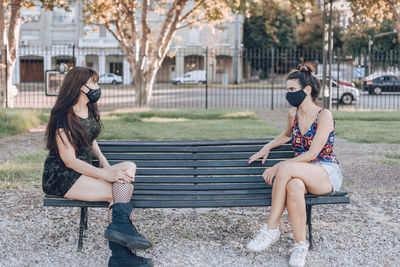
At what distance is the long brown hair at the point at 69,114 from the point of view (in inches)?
156

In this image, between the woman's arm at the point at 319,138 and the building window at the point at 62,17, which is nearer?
the woman's arm at the point at 319,138

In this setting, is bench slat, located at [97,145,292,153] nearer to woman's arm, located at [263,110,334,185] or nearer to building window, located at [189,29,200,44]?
woman's arm, located at [263,110,334,185]

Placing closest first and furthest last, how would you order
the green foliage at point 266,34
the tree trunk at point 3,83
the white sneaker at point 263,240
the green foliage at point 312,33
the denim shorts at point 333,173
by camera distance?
the white sneaker at point 263,240 → the denim shorts at point 333,173 → the tree trunk at point 3,83 → the green foliage at point 266,34 → the green foliage at point 312,33

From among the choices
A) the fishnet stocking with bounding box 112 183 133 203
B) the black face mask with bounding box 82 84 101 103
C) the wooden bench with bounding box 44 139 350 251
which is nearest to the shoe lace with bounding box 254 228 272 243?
the wooden bench with bounding box 44 139 350 251

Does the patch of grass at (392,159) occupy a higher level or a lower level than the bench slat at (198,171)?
lower

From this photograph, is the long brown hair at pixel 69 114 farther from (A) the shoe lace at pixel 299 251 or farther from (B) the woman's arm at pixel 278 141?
(A) the shoe lace at pixel 299 251

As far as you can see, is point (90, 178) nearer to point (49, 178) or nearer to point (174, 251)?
point (49, 178)

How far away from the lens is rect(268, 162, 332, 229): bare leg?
396cm

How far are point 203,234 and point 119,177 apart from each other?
1150 mm

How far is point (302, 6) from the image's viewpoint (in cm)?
1633

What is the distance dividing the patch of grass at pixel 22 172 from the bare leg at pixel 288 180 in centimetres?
346

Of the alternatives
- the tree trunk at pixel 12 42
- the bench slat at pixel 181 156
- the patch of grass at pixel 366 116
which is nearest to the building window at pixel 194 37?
the tree trunk at pixel 12 42

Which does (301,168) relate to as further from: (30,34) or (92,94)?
(30,34)

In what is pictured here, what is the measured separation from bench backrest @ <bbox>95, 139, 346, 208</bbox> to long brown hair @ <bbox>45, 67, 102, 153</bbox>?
0.68 meters
